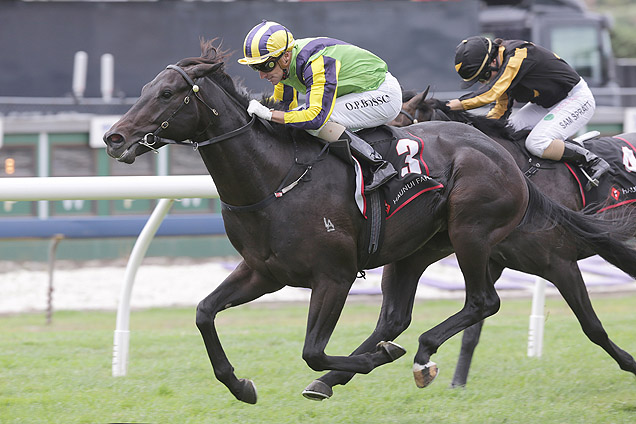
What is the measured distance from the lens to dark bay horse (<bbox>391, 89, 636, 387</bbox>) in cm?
480

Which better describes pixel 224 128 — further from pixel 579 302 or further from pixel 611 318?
pixel 611 318

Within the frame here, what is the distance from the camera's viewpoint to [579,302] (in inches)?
187

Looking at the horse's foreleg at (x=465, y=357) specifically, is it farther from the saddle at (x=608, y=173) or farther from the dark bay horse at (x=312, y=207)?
the saddle at (x=608, y=173)

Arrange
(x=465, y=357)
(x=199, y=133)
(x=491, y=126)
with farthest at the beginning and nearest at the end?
(x=465, y=357), (x=491, y=126), (x=199, y=133)

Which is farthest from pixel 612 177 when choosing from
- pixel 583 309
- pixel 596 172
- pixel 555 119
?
pixel 583 309

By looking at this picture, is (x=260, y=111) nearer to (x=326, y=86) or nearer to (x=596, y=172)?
(x=326, y=86)

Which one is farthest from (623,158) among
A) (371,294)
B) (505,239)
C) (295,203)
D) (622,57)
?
(622,57)

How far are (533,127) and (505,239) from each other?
0.83 meters

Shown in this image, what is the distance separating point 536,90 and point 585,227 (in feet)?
3.20

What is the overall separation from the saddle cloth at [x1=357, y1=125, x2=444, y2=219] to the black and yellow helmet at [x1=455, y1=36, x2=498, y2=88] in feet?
3.42

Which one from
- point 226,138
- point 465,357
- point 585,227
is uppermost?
point 226,138

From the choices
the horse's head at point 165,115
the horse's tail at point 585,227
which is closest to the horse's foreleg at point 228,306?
the horse's head at point 165,115

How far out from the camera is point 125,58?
11.9 metres

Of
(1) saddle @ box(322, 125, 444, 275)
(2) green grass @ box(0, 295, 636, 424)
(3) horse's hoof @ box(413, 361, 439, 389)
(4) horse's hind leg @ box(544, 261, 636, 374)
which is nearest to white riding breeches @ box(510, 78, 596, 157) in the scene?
(4) horse's hind leg @ box(544, 261, 636, 374)
